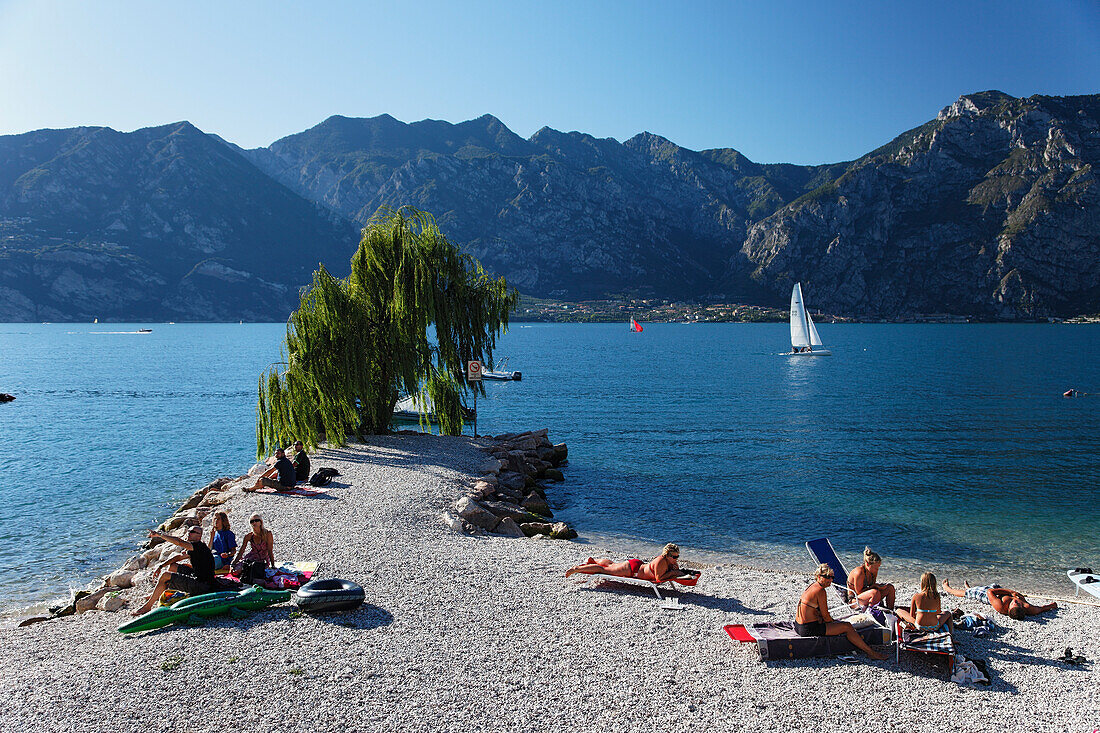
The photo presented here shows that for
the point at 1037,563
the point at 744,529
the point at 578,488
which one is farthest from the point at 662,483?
the point at 1037,563

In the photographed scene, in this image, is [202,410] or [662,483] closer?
[662,483]

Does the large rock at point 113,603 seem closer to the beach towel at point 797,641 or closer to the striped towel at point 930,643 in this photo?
the beach towel at point 797,641

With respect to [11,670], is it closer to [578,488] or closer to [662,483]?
[578,488]

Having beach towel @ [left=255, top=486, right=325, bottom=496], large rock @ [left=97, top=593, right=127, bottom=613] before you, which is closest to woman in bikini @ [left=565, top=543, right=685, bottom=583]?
large rock @ [left=97, top=593, right=127, bottom=613]

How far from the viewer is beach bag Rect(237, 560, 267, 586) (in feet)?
39.7

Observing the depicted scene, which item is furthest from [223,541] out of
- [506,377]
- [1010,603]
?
[506,377]

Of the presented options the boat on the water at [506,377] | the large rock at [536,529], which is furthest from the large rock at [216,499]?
the boat on the water at [506,377]

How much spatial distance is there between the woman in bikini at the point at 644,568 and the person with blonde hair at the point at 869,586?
3.15m

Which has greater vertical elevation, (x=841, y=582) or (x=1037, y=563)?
(x=841, y=582)

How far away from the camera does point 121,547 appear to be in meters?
20.6

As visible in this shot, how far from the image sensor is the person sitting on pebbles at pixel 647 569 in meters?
12.7

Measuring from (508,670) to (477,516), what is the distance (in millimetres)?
8984

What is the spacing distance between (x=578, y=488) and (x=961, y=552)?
13648 mm

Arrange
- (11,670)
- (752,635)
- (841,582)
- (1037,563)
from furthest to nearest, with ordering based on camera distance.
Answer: (1037,563), (841,582), (752,635), (11,670)
